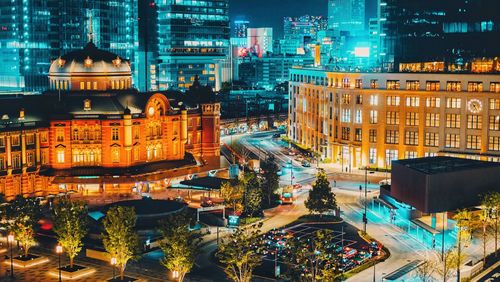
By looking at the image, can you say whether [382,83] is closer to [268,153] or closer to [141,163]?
[268,153]

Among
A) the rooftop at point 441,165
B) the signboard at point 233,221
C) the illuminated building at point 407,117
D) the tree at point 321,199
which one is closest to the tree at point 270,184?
the tree at point 321,199

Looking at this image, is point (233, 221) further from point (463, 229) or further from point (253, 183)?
point (463, 229)

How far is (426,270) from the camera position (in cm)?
8231

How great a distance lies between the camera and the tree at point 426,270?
82.3 meters

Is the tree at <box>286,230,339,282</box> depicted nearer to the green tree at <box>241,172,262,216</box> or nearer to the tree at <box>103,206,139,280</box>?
the tree at <box>103,206,139,280</box>

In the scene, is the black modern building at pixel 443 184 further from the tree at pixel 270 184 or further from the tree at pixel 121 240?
the tree at pixel 121 240

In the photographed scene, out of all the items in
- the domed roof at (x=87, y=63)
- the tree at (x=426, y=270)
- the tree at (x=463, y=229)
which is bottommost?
the tree at (x=426, y=270)

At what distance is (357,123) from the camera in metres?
169

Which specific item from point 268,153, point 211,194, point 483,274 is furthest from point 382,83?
point 483,274

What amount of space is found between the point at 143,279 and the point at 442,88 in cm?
9033

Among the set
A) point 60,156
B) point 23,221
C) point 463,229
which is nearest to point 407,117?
point 463,229

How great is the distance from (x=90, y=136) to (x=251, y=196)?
3792 centimetres

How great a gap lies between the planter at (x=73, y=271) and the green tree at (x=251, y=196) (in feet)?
106

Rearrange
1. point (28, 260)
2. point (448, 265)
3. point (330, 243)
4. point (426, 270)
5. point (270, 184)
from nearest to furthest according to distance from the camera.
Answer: point (426, 270)
point (448, 265)
point (330, 243)
point (28, 260)
point (270, 184)
